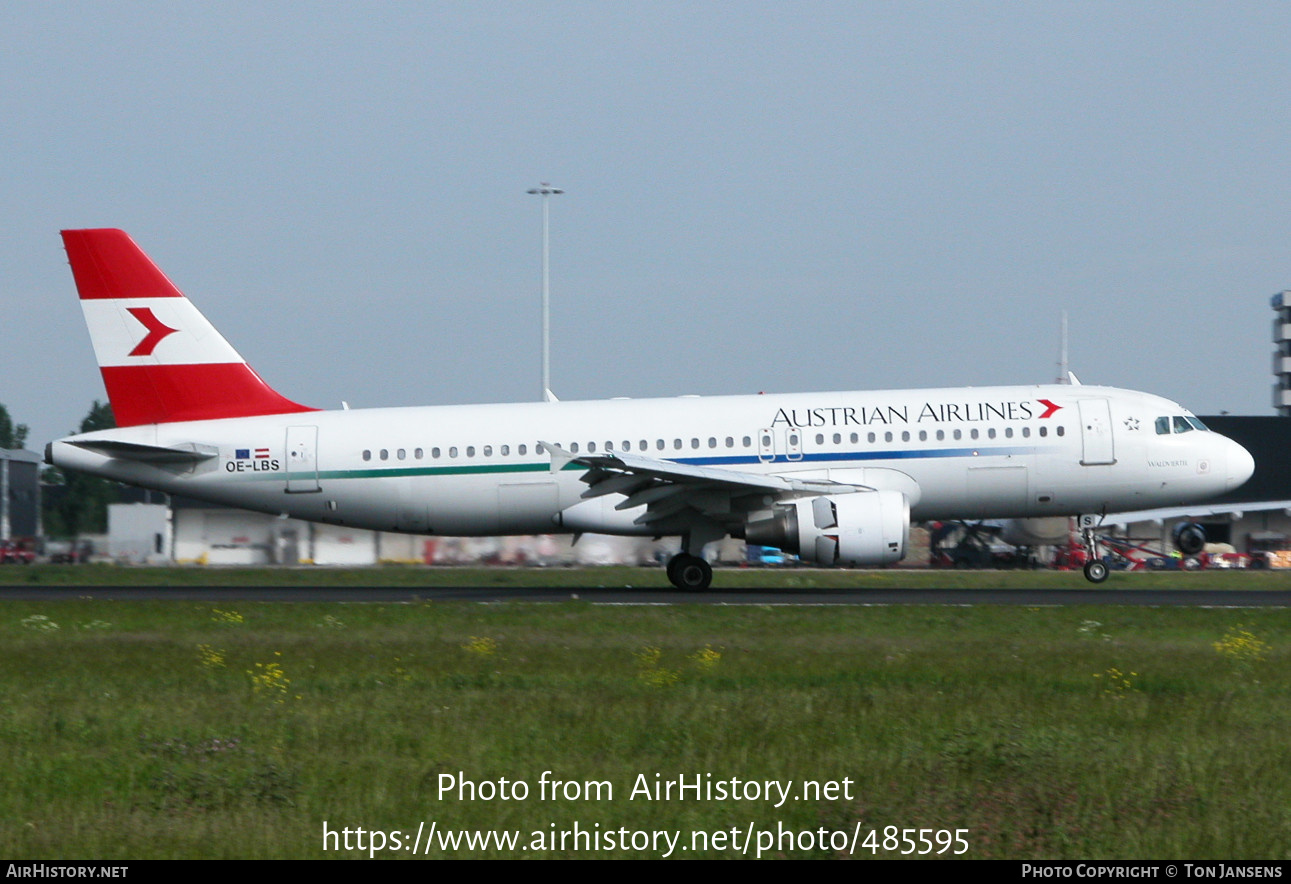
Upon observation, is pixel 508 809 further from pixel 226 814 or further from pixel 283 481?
pixel 283 481

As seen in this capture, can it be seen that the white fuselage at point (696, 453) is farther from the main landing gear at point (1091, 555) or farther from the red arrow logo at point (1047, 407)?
the main landing gear at point (1091, 555)

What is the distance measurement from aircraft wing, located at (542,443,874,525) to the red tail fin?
7126mm

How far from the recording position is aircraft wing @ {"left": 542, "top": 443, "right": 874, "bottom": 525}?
81.6 feet

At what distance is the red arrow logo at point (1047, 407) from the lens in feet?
87.1

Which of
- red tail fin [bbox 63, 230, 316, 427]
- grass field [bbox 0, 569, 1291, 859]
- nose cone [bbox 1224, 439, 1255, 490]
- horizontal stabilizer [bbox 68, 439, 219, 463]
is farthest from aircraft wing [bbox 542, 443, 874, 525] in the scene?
nose cone [bbox 1224, 439, 1255, 490]

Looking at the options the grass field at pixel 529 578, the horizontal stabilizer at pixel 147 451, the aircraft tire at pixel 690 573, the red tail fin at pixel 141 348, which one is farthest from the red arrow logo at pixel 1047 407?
the horizontal stabilizer at pixel 147 451

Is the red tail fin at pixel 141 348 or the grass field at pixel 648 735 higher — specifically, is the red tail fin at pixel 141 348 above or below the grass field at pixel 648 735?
above

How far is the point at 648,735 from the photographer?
10.1 meters

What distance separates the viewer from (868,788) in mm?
8422

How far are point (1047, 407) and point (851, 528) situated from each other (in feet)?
16.2

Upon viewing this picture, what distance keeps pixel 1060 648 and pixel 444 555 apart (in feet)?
85.8

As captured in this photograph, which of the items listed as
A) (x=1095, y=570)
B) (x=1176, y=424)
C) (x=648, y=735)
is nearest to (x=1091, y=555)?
(x=1095, y=570)

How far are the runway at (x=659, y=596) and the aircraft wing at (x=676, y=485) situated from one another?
1642 mm

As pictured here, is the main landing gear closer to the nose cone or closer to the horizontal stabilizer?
the nose cone
